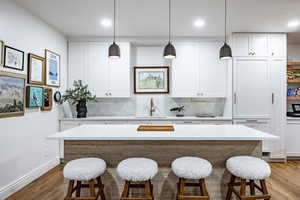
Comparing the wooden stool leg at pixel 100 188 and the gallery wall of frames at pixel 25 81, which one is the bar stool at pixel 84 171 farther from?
the gallery wall of frames at pixel 25 81

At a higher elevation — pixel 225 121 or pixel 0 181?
pixel 225 121

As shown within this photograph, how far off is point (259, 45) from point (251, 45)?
166mm

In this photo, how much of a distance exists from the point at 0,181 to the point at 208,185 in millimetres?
2570

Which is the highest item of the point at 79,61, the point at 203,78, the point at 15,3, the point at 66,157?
the point at 15,3

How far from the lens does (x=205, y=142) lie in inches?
81.0

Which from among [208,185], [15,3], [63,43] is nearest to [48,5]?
[15,3]

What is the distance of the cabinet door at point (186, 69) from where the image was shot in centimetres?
400

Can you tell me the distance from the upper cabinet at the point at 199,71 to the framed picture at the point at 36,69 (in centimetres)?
253

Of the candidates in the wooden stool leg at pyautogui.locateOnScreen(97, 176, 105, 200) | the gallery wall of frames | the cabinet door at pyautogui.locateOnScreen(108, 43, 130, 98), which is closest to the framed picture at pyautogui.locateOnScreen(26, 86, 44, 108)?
the gallery wall of frames

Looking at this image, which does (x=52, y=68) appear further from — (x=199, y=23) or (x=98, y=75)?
(x=199, y=23)

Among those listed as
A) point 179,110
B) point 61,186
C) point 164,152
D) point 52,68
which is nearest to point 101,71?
point 52,68

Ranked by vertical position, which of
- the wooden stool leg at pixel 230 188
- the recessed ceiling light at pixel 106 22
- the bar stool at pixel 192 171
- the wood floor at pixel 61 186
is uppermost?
the recessed ceiling light at pixel 106 22

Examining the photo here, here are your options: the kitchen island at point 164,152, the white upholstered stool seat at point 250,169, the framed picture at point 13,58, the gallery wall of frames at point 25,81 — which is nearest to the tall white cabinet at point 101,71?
the gallery wall of frames at point 25,81

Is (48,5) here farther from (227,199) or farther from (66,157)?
(227,199)
